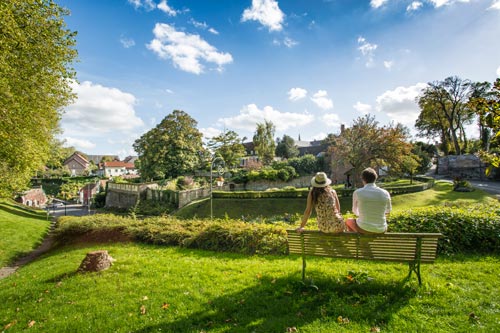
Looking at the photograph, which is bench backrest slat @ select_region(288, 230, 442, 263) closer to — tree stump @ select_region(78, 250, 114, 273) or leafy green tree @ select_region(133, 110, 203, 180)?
tree stump @ select_region(78, 250, 114, 273)

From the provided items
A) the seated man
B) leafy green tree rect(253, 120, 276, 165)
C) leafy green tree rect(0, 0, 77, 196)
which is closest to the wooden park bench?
the seated man

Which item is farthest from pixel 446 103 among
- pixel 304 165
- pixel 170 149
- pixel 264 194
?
pixel 170 149

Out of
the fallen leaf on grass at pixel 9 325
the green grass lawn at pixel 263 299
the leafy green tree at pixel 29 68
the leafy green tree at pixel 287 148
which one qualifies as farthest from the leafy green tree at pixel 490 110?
the leafy green tree at pixel 287 148

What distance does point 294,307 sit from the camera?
369cm

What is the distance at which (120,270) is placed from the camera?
5.70 meters

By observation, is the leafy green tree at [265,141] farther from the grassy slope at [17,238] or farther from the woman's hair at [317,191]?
the woman's hair at [317,191]

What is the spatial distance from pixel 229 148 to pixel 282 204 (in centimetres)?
2765

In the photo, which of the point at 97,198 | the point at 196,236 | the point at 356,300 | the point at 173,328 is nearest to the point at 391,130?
the point at 196,236

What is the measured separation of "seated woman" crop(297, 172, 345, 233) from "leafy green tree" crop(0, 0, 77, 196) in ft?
33.7

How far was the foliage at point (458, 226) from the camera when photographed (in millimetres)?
6074

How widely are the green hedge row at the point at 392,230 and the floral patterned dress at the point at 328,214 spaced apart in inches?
110

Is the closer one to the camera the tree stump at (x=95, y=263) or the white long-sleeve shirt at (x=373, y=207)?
the white long-sleeve shirt at (x=373, y=207)

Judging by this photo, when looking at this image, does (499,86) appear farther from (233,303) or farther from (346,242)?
(233,303)

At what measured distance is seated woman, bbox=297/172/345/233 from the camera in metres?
4.18
